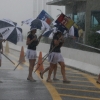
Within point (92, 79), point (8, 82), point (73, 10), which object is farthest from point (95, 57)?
point (73, 10)

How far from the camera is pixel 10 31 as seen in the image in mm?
13672

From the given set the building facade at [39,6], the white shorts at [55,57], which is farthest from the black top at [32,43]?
the building facade at [39,6]

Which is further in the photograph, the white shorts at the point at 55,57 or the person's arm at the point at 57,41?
the white shorts at the point at 55,57

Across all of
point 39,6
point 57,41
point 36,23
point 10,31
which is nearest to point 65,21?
point 57,41

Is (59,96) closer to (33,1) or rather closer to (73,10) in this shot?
(73,10)

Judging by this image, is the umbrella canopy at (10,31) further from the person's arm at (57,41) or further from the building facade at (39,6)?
the building facade at (39,6)

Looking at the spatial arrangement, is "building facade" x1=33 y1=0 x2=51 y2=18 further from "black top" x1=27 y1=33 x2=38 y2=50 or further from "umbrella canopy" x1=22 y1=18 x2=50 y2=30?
"black top" x1=27 y1=33 x2=38 y2=50

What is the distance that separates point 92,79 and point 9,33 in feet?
10.6

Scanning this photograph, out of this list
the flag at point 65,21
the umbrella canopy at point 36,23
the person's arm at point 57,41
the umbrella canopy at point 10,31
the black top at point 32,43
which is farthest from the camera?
the umbrella canopy at point 36,23

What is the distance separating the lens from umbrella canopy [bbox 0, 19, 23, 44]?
1363 cm

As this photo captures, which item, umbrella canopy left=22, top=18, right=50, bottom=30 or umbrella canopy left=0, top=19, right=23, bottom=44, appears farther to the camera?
umbrella canopy left=22, top=18, right=50, bottom=30

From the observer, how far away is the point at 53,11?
4497 cm

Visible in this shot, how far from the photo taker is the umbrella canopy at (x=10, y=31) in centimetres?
1363

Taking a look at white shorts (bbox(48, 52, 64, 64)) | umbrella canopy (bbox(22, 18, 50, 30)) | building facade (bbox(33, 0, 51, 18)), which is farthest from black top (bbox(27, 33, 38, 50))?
building facade (bbox(33, 0, 51, 18))
